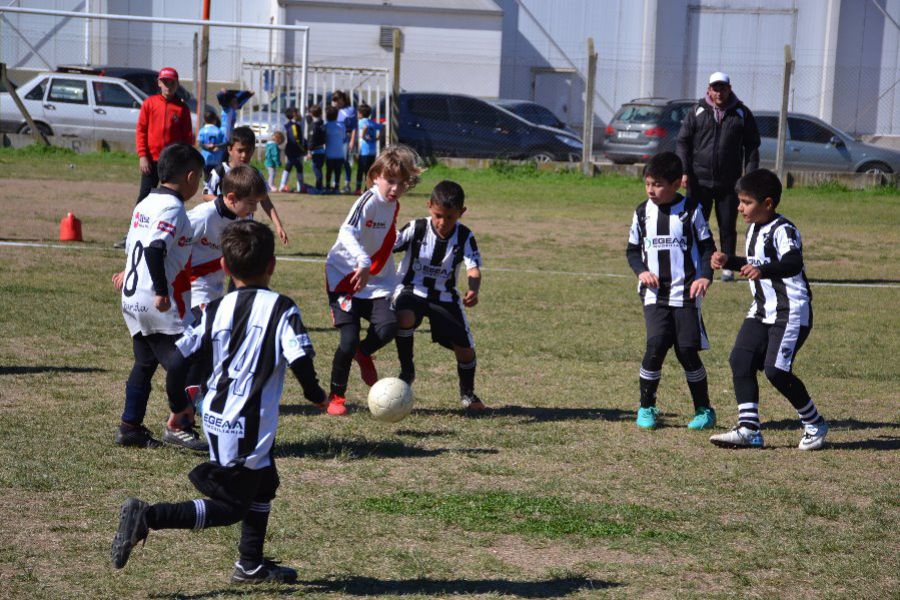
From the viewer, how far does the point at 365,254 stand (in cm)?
658

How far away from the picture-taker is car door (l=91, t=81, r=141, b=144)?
2536 cm

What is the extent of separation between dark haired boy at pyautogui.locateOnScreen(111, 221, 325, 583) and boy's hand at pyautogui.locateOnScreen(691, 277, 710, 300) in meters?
3.05

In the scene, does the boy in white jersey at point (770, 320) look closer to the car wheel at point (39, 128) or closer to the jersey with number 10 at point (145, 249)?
the jersey with number 10 at point (145, 249)

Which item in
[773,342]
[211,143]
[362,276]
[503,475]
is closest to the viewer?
[503,475]

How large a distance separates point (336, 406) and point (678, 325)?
208 centimetres

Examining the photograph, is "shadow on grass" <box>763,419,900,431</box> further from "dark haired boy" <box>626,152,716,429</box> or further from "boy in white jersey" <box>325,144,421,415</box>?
"boy in white jersey" <box>325,144,421,415</box>

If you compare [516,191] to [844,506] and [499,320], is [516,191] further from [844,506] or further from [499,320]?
[844,506]

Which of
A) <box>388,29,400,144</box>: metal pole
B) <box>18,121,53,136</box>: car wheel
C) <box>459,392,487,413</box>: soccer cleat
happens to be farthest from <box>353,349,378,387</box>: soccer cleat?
<box>18,121,53,136</box>: car wheel

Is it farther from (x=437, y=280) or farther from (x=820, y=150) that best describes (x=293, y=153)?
(x=437, y=280)

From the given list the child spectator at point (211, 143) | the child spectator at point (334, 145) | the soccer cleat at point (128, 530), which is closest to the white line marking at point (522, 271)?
the child spectator at point (211, 143)

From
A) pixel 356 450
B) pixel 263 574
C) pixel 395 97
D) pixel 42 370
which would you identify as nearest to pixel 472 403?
pixel 356 450

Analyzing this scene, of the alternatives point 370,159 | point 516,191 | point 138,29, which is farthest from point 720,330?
point 138,29

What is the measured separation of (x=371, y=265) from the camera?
6812 millimetres

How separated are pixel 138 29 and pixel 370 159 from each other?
14.5m
